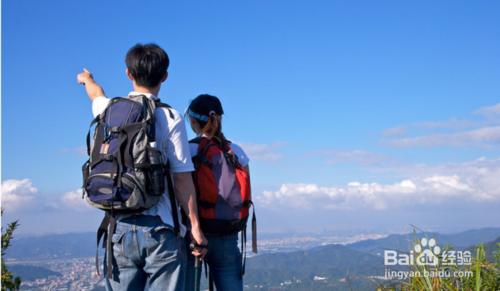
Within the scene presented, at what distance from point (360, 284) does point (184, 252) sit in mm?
3190

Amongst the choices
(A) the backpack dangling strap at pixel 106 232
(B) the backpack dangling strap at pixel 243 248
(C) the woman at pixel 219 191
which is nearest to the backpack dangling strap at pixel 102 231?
(A) the backpack dangling strap at pixel 106 232

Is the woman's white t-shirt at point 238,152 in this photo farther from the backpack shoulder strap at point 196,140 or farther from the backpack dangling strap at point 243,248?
the backpack dangling strap at point 243,248

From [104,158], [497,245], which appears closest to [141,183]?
[104,158]

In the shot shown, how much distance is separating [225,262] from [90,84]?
5.23 feet

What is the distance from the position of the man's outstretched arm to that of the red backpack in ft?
2.54

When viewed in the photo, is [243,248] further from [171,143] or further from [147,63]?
[147,63]

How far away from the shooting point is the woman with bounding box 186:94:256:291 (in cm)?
401

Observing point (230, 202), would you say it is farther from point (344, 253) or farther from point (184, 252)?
point (344, 253)

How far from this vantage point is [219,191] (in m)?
4.01

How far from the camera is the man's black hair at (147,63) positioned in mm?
3545

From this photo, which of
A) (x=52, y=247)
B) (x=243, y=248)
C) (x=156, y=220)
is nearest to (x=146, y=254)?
(x=156, y=220)

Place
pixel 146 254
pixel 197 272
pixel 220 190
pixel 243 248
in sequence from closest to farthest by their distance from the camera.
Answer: pixel 146 254
pixel 197 272
pixel 220 190
pixel 243 248

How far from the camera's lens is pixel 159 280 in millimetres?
3424

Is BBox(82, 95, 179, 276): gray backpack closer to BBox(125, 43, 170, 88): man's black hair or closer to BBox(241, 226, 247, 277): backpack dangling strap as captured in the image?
BBox(125, 43, 170, 88): man's black hair
